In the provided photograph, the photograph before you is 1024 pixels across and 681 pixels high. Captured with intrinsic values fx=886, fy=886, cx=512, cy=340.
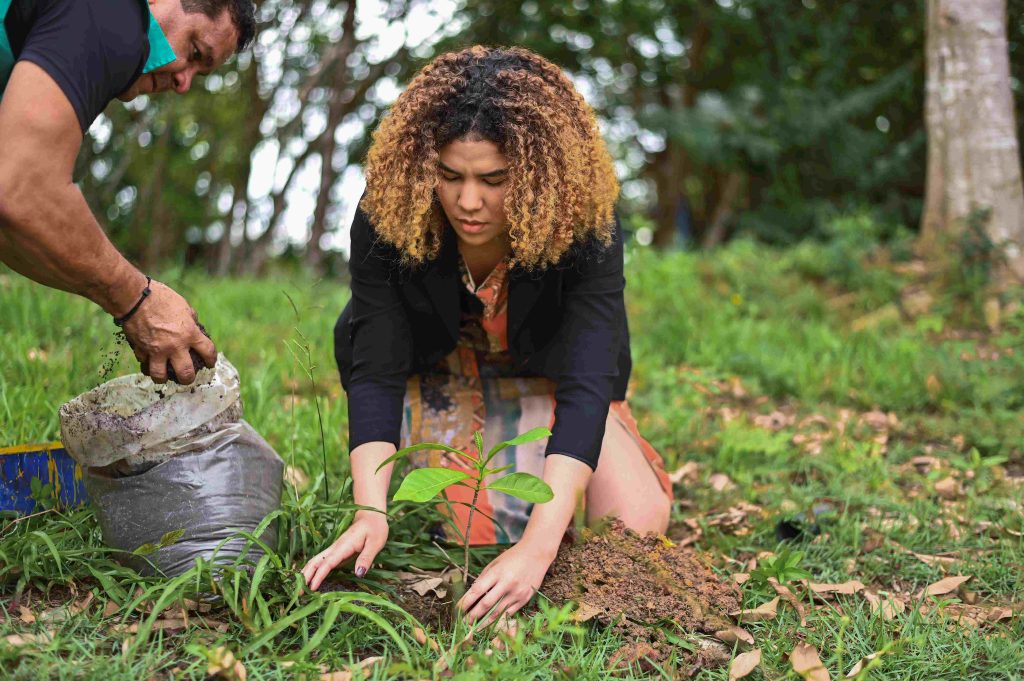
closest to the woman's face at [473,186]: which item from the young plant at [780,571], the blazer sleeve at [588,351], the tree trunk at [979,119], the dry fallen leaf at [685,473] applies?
the blazer sleeve at [588,351]

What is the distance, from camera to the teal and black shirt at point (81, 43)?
60.7 inches

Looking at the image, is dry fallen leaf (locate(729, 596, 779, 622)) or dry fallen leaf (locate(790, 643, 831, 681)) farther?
dry fallen leaf (locate(729, 596, 779, 622))

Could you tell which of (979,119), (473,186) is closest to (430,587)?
(473,186)

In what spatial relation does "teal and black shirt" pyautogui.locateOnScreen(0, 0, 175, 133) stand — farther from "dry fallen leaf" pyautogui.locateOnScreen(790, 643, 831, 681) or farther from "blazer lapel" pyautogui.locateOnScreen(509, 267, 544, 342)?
"dry fallen leaf" pyautogui.locateOnScreen(790, 643, 831, 681)

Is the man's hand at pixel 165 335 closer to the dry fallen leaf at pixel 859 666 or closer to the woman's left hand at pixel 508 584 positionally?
the woman's left hand at pixel 508 584

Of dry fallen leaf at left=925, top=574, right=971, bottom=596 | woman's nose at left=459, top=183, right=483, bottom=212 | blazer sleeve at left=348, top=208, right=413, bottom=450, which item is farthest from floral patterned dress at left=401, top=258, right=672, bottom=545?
dry fallen leaf at left=925, top=574, right=971, bottom=596

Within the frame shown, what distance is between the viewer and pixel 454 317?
2350mm

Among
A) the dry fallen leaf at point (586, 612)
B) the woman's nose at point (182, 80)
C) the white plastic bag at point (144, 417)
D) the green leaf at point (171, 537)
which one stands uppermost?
the woman's nose at point (182, 80)

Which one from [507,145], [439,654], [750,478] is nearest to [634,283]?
[750,478]

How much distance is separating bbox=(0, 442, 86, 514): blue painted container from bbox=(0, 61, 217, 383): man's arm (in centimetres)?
44

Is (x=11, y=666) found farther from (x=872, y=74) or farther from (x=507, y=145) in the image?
(x=872, y=74)

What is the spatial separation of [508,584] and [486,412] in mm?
833

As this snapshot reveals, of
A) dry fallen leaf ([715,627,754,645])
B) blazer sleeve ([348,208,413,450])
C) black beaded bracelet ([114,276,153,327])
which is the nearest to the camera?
black beaded bracelet ([114,276,153,327])

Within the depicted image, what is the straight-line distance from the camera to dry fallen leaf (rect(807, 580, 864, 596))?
2129 mm
